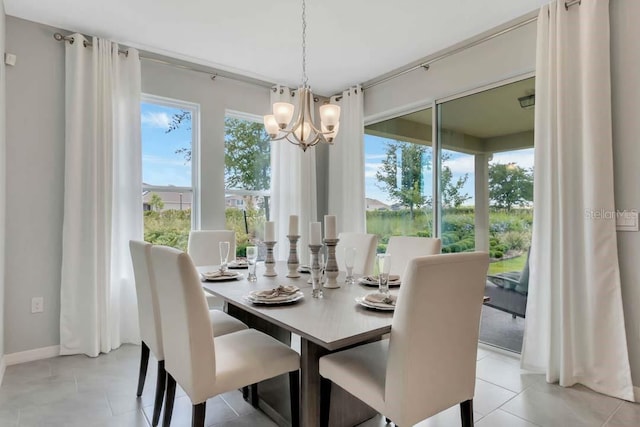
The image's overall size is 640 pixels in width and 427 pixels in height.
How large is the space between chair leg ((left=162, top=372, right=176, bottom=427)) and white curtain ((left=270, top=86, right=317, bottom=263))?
7.65 ft

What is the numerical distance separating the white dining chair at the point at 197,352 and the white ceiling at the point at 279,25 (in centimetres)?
196

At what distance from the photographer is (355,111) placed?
13.6 feet

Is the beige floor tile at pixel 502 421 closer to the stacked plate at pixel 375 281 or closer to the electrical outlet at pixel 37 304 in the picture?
the stacked plate at pixel 375 281

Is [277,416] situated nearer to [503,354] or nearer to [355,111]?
[503,354]

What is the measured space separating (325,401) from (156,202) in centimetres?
254

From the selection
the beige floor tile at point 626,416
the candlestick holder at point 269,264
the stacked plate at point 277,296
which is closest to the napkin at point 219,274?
the candlestick holder at point 269,264

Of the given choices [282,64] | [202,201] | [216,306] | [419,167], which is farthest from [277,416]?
[282,64]

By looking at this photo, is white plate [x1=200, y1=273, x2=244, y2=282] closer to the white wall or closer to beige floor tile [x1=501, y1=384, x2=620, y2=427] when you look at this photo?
beige floor tile [x1=501, y1=384, x2=620, y2=427]

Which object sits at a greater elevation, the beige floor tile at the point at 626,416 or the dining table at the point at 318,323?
the dining table at the point at 318,323

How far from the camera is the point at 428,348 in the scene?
1.37 meters

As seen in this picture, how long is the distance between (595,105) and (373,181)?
221 centimetres

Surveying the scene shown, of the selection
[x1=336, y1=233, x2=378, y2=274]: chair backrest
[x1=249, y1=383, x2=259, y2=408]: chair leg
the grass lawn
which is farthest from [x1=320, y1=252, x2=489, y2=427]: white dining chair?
the grass lawn

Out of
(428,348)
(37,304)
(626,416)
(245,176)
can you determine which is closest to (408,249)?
(428,348)

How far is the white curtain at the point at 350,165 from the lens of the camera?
411cm
